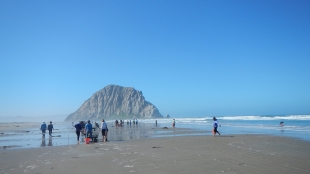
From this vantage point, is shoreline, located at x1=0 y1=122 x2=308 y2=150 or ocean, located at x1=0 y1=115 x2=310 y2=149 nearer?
shoreline, located at x1=0 y1=122 x2=308 y2=150

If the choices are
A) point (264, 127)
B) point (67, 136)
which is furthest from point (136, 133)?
point (264, 127)

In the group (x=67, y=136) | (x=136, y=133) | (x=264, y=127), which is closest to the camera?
(x=67, y=136)

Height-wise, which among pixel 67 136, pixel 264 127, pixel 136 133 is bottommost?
pixel 264 127

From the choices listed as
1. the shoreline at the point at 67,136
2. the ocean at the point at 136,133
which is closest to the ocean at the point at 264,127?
the ocean at the point at 136,133

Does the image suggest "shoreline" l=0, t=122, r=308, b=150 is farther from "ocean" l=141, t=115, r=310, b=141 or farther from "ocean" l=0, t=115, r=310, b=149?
"ocean" l=141, t=115, r=310, b=141

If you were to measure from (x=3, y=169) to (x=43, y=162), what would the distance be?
1612 millimetres

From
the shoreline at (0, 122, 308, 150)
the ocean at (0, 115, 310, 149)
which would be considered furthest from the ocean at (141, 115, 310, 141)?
the shoreline at (0, 122, 308, 150)

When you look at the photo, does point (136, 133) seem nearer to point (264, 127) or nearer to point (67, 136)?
point (67, 136)

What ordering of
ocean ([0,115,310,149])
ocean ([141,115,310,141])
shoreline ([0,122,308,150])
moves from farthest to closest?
ocean ([141,115,310,141]), ocean ([0,115,310,149]), shoreline ([0,122,308,150])

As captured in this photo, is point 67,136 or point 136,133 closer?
point 67,136

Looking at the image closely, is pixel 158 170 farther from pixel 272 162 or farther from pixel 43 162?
pixel 43 162

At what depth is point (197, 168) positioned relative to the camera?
8516mm

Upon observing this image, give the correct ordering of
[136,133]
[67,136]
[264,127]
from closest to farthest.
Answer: [67,136] < [136,133] < [264,127]

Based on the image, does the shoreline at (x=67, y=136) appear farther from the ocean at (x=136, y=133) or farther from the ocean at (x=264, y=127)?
the ocean at (x=264, y=127)
